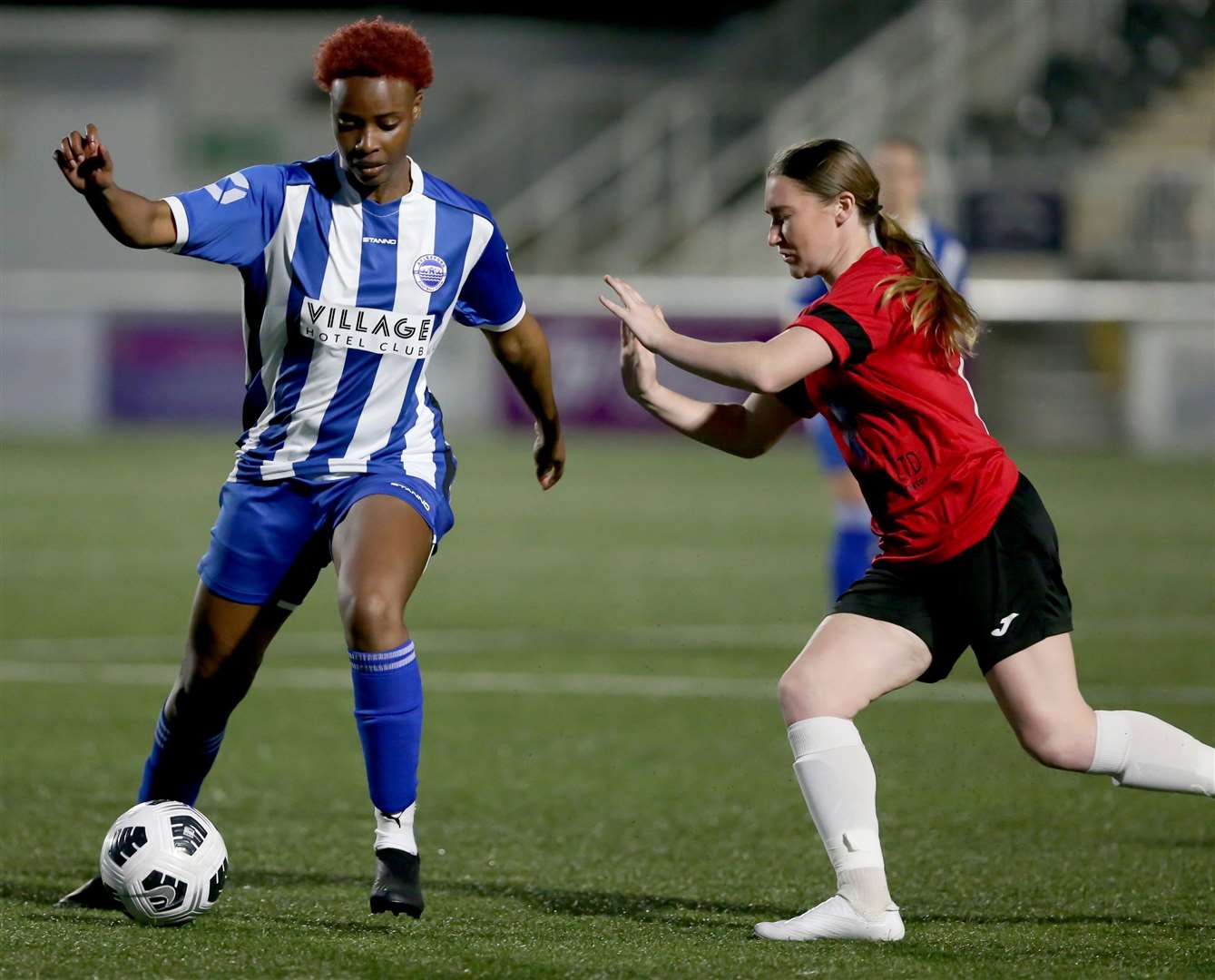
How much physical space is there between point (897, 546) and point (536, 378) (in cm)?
116

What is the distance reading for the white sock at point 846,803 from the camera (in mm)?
4027

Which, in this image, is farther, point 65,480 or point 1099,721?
point 65,480

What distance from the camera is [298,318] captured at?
4418 mm

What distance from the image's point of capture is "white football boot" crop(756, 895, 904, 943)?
402 centimetres

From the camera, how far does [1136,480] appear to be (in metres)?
18.9

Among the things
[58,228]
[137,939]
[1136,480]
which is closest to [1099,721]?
[137,939]

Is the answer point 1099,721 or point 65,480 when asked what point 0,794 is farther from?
point 65,480

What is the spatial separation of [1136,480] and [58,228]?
19.2 meters

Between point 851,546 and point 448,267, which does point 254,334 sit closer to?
point 448,267

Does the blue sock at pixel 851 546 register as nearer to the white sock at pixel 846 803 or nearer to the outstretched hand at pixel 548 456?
the outstretched hand at pixel 548 456

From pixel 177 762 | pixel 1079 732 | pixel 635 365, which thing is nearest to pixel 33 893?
pixel 177 762

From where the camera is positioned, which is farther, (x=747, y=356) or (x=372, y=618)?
(x=372, y=618)

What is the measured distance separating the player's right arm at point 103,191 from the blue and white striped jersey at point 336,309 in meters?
0.24

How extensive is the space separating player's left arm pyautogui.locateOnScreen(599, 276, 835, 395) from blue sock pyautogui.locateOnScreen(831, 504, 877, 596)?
3962 mm
